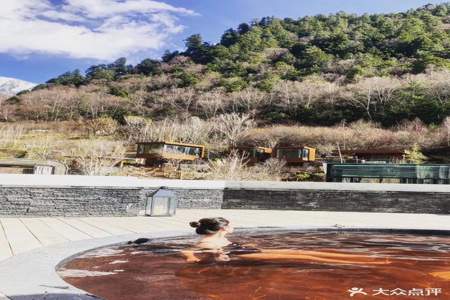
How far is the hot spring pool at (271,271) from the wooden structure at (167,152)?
3080cm

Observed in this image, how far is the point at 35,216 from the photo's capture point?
8.12 metres

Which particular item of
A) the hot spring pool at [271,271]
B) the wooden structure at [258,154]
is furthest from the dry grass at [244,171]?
the hot spring pool at [271,271]

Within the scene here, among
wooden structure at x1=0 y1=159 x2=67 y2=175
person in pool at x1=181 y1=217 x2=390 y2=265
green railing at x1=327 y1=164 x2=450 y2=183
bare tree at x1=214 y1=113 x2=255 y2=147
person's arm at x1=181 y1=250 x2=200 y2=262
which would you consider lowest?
wooden structure at x1=0 y1=159 x2=67 y2=175

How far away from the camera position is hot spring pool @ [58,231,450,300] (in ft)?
11.2

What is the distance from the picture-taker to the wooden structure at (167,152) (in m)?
36.8

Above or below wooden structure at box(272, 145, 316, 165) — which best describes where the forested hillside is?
above

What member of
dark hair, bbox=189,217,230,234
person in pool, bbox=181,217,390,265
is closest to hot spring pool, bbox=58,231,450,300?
person in pool, bbox=181,217,390,265

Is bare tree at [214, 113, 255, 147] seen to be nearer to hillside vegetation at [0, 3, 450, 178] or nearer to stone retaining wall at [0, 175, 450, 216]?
hillside vegetation at [0, 3, 450, 178]

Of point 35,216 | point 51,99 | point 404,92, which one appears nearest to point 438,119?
point 404,92

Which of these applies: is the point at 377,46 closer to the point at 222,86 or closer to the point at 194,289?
the point at 222,86

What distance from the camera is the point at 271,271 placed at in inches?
170

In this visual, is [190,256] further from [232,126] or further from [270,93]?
[270,93]

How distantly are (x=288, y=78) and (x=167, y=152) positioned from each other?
3433 centimetres

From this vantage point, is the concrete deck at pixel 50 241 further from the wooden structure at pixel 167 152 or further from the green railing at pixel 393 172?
the wooden structure at pixel 167 152
